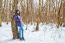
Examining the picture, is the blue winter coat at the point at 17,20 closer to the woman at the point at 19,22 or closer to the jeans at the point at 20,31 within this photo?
the woman at the point at 19,22

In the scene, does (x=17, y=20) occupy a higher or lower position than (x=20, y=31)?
higher

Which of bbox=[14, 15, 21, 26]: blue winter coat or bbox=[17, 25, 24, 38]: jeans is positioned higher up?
bbox=[14, 15, 21, 26]: blue winter coat

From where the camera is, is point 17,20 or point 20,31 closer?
point 17,20

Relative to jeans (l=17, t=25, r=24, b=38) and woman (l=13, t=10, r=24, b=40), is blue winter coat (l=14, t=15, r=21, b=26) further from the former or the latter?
jeans (l=17, t=25, r=24, b=38)

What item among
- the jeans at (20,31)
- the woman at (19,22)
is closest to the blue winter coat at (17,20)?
the woman at (19,22)

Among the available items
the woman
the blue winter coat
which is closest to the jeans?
the woman

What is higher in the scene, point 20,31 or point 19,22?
point 19,22

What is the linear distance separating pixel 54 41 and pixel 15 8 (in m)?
2.45

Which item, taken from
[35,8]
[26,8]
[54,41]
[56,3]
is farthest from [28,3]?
[54,41]

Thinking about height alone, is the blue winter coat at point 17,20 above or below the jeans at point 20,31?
above

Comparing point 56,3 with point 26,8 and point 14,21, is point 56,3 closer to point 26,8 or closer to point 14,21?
point 26,8

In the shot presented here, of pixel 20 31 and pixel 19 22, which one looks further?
pixel 20 31

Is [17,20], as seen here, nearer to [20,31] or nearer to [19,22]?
[19,22]

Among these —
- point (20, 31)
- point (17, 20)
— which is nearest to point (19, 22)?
point (17, 20)
